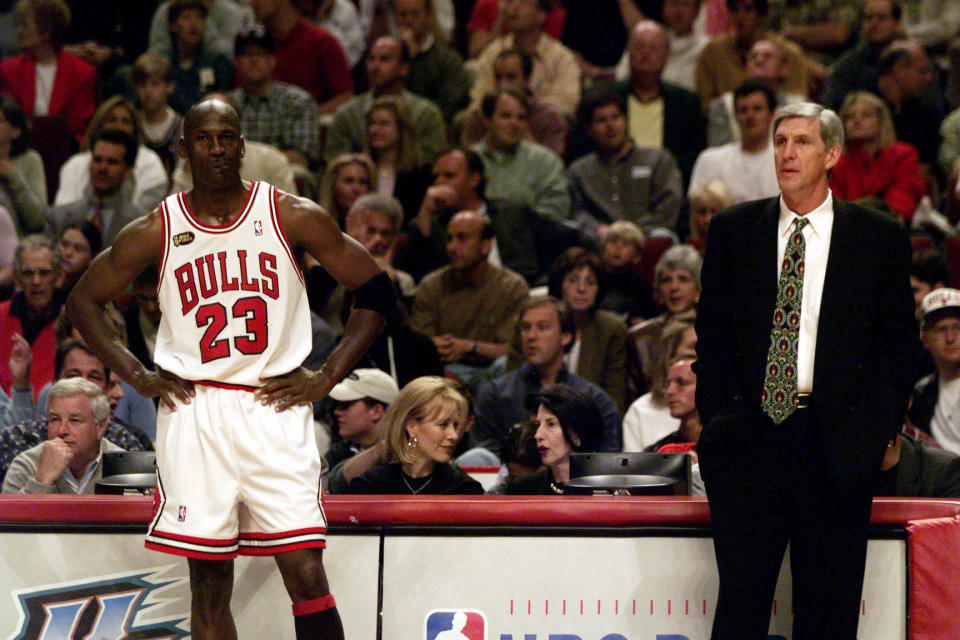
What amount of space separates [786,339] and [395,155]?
18.0ft

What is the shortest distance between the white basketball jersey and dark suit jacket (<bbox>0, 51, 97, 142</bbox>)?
6807 mm

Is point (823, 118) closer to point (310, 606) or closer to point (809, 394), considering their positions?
point (809, 394)

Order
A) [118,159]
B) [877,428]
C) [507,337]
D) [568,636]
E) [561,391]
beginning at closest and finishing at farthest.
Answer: [877,428], [568,636], [561,391], [507,337], [118,159]

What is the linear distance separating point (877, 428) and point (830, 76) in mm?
6741

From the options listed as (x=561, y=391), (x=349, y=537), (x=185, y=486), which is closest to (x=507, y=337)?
(x=561, y=391)

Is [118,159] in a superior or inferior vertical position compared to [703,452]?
superior

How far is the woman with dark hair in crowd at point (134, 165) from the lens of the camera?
8625 mm

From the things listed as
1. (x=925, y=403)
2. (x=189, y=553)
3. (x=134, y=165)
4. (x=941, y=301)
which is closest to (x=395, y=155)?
(x=134, y=165)

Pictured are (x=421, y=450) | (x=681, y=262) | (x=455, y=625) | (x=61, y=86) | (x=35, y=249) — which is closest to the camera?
(x=455, y=625)

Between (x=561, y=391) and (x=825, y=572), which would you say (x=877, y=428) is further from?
(x=561, y=391)

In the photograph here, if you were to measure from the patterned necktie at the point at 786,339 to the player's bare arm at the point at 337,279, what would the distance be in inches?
45.3

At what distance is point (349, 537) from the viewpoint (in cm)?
422

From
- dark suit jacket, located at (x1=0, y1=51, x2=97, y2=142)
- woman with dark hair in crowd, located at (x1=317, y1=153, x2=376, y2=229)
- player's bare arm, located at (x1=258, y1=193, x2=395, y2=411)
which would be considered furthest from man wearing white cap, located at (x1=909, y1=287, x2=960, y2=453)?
dark suit jacket, located at (x1=0, y1=51, x2=97, y2=142)

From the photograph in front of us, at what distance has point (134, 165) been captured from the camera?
862cm
